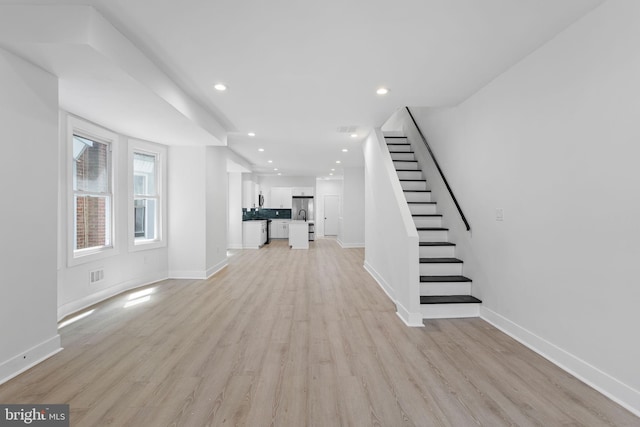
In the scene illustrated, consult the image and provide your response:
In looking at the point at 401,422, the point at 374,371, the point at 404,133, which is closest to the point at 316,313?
the point at 374,371

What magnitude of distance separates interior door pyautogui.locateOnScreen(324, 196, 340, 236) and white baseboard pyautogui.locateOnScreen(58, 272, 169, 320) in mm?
8763

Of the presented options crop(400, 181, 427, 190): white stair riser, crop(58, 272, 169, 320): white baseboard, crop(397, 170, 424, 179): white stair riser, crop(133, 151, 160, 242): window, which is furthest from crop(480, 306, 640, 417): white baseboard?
crop(133, 151, 160, 242): window

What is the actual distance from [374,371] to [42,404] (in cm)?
228

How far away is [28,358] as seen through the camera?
2.22 metres

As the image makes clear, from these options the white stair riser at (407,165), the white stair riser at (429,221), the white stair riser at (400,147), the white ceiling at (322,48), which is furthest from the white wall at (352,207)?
the white ceiling at (322,48)

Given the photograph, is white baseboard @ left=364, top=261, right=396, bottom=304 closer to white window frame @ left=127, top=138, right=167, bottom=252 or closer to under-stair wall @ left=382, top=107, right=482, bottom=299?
under-stair wall @ left=382, top=107, right=482, bottom=299

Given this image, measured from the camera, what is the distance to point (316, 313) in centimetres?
342

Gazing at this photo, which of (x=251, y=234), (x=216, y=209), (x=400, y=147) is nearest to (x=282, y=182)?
(x=251, y=234)

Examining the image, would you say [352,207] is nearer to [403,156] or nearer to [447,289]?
[403,156]

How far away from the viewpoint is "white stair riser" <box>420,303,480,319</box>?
3.27 metres

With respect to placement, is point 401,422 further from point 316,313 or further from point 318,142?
point 318,142

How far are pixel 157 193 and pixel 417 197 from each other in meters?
4.56

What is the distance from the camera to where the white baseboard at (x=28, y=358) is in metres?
2.04

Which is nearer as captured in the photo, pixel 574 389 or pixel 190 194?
pixel 574 389
